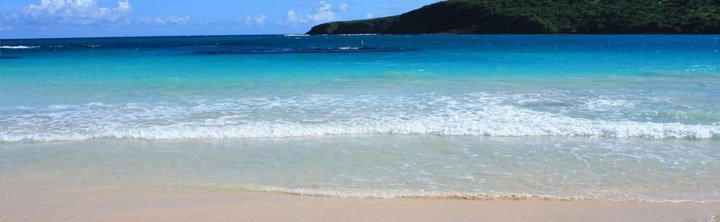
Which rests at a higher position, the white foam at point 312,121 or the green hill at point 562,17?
the green hill at point 562,17

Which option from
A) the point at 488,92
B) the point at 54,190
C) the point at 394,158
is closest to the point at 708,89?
the point at 488,92

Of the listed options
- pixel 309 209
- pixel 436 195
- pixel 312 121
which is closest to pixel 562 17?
pixel 312 121

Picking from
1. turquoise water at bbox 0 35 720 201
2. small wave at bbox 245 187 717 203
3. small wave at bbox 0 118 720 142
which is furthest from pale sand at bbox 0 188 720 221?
small wave at bbox 0 118 720 142

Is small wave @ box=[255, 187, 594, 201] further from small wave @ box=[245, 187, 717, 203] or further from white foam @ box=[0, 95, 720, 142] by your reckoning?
white foam @ box=[0, 95, 720, 142]

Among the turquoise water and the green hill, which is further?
the green hill

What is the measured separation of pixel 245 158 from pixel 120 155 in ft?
6.64

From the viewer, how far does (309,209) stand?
21.1ft

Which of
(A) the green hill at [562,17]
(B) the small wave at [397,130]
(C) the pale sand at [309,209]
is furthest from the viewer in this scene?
(A) the green hill at [562,17]

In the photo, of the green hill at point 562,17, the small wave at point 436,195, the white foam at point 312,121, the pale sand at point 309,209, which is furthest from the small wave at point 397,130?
the green hill at point 562,17

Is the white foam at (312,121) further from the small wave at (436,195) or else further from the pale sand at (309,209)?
the pale sand at (309,209)

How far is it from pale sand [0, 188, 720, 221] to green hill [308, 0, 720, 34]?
106 metres

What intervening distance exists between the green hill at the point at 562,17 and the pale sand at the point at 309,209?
10559 centimetres

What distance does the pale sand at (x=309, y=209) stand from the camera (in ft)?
20.0

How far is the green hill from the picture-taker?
105 metres
